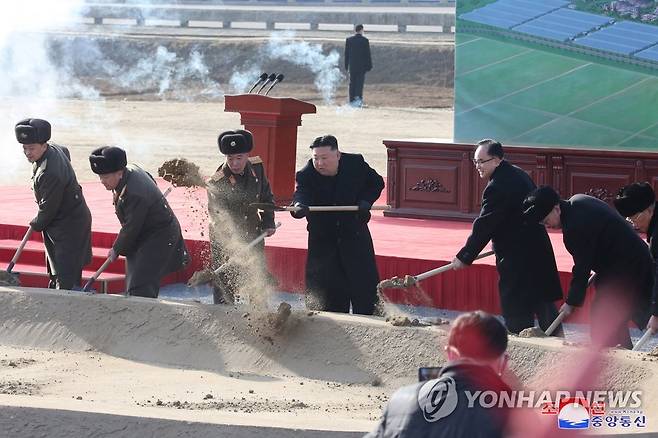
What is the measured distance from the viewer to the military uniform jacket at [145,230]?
936 cm

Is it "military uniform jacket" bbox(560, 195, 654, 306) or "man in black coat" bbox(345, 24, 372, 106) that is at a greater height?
"military uniform jacket" bbox(560, 195, 654, 306)

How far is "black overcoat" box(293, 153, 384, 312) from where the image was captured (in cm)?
938

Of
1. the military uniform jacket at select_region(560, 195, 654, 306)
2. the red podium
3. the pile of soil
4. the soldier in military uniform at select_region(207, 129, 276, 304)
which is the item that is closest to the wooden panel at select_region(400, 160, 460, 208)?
the red podium

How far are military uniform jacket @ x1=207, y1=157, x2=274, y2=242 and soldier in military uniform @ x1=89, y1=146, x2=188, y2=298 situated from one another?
0.30 meters

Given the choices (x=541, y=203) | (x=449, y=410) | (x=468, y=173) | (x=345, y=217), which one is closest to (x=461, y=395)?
(x=449, y=410)

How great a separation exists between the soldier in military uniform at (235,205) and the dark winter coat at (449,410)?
5.17m

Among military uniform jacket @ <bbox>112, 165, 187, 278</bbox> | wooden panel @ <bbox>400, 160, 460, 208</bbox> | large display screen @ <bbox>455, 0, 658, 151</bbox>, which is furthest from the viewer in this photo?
wooden panel @ <bbox>400, 160, 460, 208</bbox>

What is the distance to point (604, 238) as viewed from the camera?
7832 millimetres

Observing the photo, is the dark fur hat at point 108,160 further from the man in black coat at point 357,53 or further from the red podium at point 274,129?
the man in black coat at point 357,53

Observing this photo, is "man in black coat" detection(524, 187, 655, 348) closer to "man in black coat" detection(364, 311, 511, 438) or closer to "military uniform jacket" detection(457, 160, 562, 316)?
"military uniform jacket" detection(457, 160, 562, 316)

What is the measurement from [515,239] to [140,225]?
2.40 metres

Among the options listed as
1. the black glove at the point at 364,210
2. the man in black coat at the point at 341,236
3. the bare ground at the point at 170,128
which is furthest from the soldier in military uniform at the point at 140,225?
the bare ground at the point at 170,128

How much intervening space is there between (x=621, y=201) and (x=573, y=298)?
0.58 metres

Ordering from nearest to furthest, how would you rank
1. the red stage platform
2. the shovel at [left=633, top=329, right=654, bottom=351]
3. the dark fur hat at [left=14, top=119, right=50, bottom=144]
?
the shovel at [left=633, top=329, right=654, bottom=351] < the dark fur hat at [left=14, top=119, right=50, bottom=144] < the red stage platform
